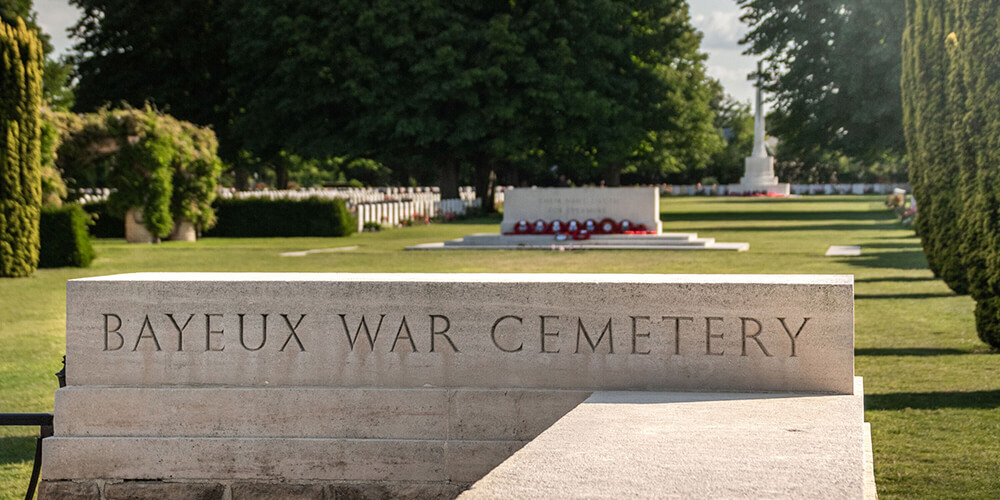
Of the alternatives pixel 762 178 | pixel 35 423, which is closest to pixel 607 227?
pixel 35 423

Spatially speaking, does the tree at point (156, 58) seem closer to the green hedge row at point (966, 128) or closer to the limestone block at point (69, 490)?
the green hedge row at point (966, 128)

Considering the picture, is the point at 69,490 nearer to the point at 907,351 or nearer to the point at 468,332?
the point at 468,332

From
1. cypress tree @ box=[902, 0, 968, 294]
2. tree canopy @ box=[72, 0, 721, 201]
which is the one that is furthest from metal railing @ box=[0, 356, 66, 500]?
tree canopy @ box=[72, 0, 721, 201]

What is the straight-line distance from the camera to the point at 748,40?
3975 cm

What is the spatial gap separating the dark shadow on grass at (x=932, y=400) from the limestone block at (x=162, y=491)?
4.14m

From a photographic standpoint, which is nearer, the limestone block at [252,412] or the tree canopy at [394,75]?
the limestone block at [252,412]

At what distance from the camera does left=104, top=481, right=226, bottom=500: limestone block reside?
16.7ft

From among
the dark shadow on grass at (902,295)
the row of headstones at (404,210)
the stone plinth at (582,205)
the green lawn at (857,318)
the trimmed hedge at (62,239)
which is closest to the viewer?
the green lawn at (857,318)

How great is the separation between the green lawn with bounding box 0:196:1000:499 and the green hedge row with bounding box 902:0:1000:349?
63 cm

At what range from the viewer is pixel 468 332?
507cm

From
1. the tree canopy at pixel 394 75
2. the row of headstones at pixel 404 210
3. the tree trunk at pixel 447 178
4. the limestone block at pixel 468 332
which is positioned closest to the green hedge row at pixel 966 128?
the limestone block at pixel 468 332

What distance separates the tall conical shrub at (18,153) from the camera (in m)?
16.4

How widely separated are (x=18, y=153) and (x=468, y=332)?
45.3 feet

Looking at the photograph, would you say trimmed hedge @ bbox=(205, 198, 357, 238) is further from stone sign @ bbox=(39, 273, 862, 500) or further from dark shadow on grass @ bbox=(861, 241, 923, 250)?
stone sign @ bbox=(39, 273, 862, 500)
